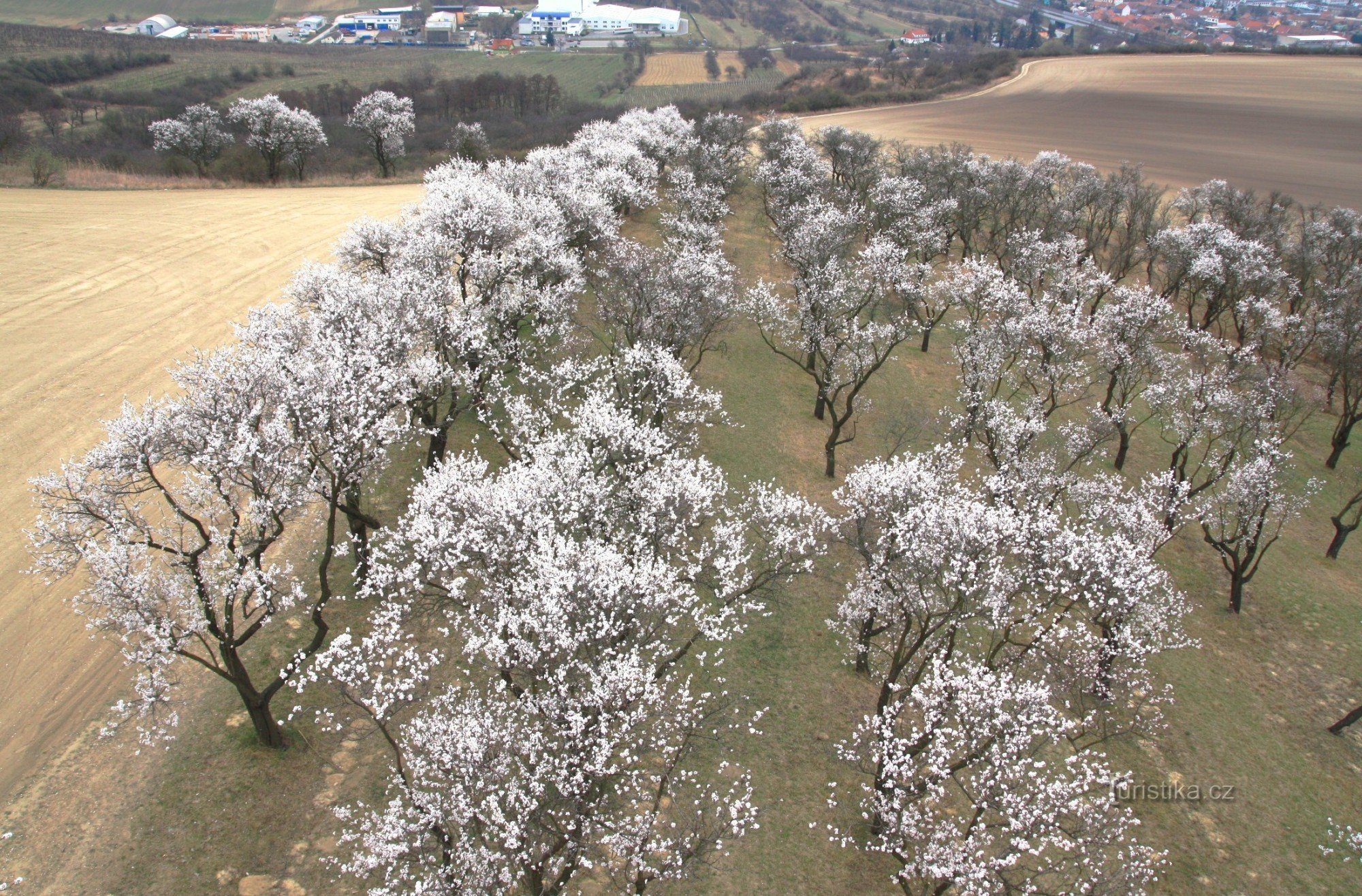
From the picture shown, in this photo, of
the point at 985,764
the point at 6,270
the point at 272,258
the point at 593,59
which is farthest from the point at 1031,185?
the point at 593,59

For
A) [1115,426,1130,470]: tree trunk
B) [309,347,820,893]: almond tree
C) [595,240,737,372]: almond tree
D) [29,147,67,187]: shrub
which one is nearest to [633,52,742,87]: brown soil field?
[29,147,67,187]: shrub

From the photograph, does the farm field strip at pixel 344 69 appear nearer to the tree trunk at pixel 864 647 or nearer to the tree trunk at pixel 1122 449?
the tree trunk at pixel 1122 449

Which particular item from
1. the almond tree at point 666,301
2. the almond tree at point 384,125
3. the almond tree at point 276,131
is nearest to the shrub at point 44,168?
the almond tree at point 276,131

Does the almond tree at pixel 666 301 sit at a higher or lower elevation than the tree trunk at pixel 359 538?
higher

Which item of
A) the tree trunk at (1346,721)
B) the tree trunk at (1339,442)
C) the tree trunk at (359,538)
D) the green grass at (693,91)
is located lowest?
the tree trunk at (1346,721)

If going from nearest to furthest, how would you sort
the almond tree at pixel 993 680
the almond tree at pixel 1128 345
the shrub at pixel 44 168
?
the almond tree at pixel 993 680 < the almond tree at pixel 1128 345 < the shrub at pixel 44 168

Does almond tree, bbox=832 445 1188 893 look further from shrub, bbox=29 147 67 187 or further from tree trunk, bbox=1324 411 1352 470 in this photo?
shrub, bbox=29 147 67 187
